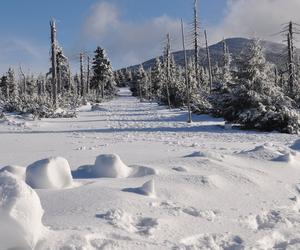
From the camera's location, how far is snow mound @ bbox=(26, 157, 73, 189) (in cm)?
557

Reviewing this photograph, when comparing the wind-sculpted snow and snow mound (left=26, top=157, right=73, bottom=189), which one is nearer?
snow mound (left=26, top=157, right=73, bottom=189)

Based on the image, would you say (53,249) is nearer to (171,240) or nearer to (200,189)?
(171,240)

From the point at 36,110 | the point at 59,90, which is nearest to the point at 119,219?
the point at 36,110

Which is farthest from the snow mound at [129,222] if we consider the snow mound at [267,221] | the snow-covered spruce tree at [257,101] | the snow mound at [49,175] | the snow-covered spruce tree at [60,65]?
the snow-covered spruce tree at [60,65]

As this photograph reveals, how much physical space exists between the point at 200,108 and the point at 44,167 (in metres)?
25.9

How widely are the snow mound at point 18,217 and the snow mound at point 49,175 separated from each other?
1.20 m

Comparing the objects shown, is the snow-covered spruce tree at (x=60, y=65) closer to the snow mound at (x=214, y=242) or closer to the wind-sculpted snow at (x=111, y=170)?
the wind-sculpted snow at (x=111, y=170)

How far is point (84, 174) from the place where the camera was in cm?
698

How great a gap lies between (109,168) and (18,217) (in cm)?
280

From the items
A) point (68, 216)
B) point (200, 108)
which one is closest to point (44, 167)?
point (68, 216)

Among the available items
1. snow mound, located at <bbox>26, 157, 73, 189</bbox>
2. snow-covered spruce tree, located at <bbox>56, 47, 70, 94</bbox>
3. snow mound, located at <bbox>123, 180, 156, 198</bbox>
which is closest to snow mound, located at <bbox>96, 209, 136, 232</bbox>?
snow mound, located at <bbox>123, 180, 156, 198</bbox>

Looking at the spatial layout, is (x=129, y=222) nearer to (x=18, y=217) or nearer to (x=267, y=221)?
(x=18, y=217)

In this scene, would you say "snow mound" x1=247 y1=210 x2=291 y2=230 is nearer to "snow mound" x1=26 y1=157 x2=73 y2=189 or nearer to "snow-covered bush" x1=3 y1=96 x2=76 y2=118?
"snow mound" x1=26 y1=157 x2=73 y2=189

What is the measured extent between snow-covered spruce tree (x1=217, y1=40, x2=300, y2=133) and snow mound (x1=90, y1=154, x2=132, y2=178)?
44.6ft
